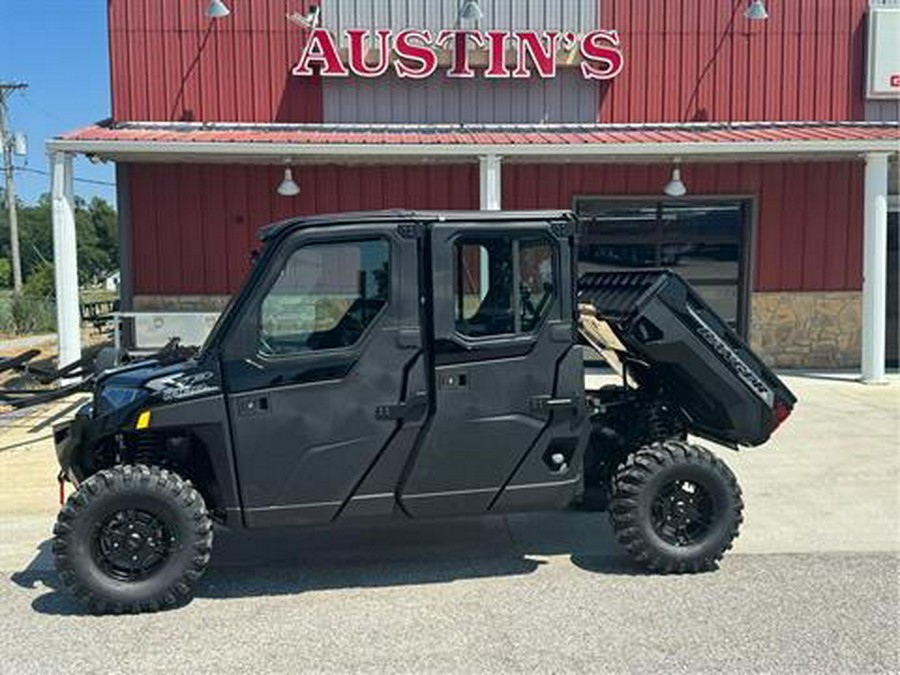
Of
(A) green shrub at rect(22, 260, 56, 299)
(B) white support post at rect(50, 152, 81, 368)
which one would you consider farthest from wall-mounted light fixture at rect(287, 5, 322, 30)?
(A) green shrub at rect(22, 260, 56, 299)

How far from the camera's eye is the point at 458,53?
1223cm

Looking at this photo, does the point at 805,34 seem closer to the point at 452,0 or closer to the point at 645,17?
the point at 645,17

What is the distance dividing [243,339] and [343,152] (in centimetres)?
680

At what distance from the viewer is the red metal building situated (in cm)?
1221

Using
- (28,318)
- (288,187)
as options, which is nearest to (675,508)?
(288,187)

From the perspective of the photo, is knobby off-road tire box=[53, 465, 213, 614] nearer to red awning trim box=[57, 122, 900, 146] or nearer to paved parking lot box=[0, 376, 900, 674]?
paved parking lot box=[0, 376, 900, 674]

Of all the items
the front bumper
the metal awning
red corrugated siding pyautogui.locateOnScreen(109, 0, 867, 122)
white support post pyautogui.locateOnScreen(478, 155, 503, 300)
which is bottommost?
the front bumper

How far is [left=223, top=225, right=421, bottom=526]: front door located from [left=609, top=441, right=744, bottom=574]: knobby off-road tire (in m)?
1.45

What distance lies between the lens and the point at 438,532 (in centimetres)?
562

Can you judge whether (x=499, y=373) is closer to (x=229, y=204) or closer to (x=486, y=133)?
(x=486, y=133)

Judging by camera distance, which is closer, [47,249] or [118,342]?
[118,342]

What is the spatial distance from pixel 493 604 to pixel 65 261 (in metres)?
8.14

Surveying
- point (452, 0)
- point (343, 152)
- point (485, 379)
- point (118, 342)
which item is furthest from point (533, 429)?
point (452, 0)

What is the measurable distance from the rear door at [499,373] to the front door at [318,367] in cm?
22
